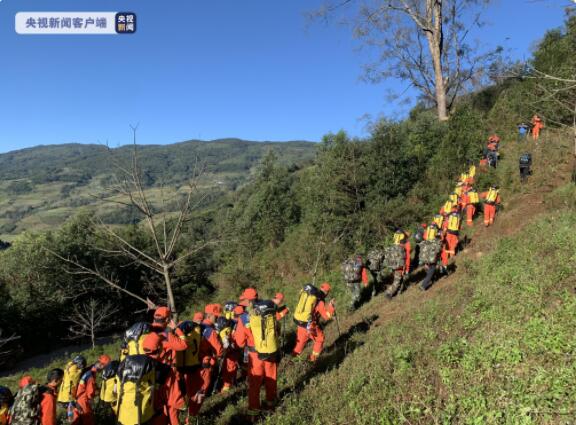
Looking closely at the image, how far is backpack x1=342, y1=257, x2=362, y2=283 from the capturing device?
1169 cm

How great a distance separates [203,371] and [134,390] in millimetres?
2423

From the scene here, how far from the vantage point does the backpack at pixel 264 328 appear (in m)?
6.05

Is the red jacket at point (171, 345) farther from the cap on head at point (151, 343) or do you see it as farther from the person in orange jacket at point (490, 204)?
the person in orange jacket at point (490, 204)

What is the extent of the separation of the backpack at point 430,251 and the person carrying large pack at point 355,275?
196 centimetres

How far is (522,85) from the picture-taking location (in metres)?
23.6

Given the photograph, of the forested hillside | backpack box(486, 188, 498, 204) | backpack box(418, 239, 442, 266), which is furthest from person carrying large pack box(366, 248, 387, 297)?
backpack box(486, 188, 498, 204)

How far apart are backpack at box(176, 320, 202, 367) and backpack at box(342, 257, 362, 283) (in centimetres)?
644

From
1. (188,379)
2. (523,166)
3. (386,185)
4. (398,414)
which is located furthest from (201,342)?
(523,166)

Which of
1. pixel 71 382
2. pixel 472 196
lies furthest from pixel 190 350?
pixel 472 196

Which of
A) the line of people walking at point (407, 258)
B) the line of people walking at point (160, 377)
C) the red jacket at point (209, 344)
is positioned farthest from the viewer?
the line of people walking at point (407, 258)

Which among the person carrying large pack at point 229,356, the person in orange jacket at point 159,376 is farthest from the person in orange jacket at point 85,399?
the person carrying large pack at point 229,356

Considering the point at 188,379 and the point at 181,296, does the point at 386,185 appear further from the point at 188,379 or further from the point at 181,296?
the point at 181,296

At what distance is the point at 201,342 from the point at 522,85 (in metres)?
26.7

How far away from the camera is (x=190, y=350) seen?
250 inches
